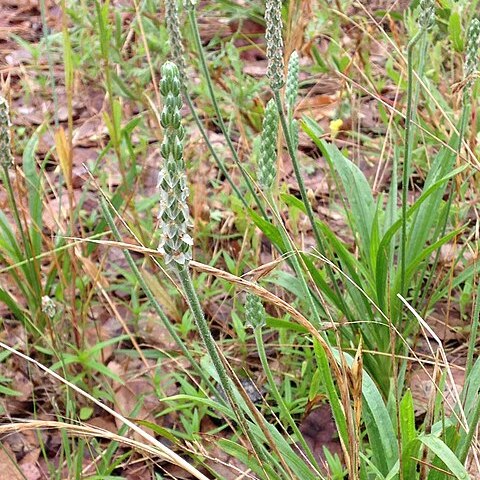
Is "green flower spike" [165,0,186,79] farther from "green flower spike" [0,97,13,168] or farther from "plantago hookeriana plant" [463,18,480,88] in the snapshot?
"plantago hookeriana plant" [463,18,480,88]

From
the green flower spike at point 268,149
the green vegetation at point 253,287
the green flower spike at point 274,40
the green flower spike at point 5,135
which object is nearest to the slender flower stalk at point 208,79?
the green vegetation at point 253,287

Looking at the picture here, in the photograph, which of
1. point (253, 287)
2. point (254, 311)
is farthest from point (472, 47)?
point (253, 287)

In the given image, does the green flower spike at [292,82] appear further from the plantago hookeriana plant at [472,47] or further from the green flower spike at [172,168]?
the green flower spike at [172,168]

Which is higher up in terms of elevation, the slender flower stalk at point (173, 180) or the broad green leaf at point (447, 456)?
the slender flower stalk at point (173, 180)

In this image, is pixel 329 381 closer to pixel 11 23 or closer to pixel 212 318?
pixel 212 318

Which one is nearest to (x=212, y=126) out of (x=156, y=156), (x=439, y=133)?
(x=156, y=156)

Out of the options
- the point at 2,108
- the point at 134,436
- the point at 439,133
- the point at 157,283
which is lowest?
the point at 134,436

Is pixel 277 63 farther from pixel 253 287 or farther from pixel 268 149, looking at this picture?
pixel 253 287

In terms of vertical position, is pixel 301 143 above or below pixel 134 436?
above
